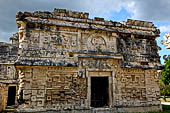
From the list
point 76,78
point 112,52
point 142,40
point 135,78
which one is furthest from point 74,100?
point 142,40

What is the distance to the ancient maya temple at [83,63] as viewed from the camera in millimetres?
6375

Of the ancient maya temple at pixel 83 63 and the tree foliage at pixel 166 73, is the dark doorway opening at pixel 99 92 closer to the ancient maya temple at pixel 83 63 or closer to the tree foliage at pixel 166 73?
the ancient maya temple at pixel 83 63

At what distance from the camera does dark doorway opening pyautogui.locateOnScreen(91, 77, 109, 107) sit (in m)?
7.78

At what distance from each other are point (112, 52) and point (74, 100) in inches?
125

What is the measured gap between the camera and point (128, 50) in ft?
26.8

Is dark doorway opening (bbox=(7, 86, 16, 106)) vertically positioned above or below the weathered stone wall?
below

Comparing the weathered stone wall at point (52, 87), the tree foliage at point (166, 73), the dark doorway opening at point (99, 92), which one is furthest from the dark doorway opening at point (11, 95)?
the tree foliage at point (166, 73)

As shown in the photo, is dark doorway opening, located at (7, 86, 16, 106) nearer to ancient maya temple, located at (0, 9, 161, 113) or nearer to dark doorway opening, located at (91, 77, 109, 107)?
ancient maya temple, located at (0, 9, 161, 113)

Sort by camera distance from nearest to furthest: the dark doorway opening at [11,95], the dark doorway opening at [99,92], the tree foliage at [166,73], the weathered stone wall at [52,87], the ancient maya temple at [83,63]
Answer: the weathered stone wall at [52,87]
the ancient maya temple at [83,63]
the dark doorway opening at [99,92]
the dark doorway opening at [11,95]
the tree foliage at [166,73]

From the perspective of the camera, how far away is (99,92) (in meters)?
8.42

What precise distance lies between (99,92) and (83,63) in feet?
7.82

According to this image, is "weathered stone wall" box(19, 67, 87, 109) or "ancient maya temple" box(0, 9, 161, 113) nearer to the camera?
"weathered stone wall" box(19, 67, 87, 109)

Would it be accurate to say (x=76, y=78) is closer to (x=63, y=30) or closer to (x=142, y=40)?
(x=63, y=30)

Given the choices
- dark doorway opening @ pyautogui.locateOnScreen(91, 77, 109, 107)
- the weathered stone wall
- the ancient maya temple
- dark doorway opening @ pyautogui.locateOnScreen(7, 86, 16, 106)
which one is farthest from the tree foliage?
dark doorway opening @ pyautogui.locateOnScreen(7, 86, 16, 106)
